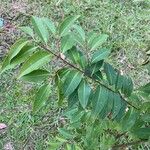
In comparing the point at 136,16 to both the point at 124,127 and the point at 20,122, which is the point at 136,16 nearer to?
the point at 20,122

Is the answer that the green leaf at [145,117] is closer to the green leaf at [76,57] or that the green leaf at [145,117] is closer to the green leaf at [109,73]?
the green leaf at [109,73]

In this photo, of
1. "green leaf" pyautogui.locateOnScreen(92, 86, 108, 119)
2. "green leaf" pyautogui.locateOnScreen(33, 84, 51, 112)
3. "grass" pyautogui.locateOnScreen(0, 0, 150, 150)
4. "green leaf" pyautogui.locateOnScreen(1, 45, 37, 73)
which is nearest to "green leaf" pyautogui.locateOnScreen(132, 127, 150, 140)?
"green leaf" pyautogui.locateOnScreen(92, 86, 108, 119)

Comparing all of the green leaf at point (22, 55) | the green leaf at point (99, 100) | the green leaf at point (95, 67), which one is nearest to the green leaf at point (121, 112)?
the green leaf at point (99, 100)

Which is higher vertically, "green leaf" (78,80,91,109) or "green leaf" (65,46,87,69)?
"green leaf" (65,46,87,69)

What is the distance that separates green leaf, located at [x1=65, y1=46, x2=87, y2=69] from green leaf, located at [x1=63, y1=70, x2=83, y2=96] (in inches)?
1.5

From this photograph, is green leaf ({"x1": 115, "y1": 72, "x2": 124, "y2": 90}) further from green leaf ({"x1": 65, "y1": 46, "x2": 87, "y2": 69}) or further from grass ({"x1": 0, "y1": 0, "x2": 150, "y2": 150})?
grass ({"x1": 0, "y1": 0, "x2": 150, "y2": 150})

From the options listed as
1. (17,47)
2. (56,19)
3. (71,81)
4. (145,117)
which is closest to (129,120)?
(145,117)

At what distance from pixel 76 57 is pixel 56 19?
221cm

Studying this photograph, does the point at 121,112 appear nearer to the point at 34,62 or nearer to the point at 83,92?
the point at 83,92

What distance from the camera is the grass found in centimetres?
272

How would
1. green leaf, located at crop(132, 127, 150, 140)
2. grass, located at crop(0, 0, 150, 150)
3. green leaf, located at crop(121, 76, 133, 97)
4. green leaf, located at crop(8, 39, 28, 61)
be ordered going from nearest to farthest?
1. green leaf, located at crop(8, 39, 28, 61)
2. green leaf, located at crop(121, 76, 133, 97)
3. green leaf, located at crop(132, 127, 150, 140)
4. grass, located at crop(0, 0, 150, 150)

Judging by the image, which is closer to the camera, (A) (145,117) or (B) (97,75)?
(B) (97,75)

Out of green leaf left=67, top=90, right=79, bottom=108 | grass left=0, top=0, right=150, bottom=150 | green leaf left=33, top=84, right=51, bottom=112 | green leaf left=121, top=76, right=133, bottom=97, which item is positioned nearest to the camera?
green leaf left=33, top=84, right=51, bottom=112

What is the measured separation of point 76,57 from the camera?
1300 millimetres
